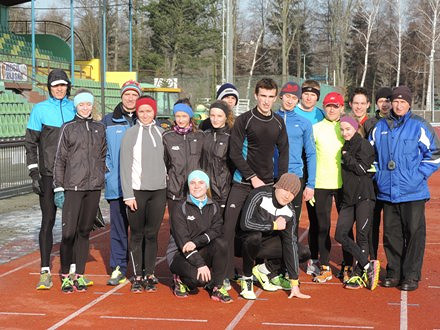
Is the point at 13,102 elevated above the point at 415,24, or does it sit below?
below

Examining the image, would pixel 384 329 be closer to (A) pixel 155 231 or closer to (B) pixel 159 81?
(A) pixel 155 231

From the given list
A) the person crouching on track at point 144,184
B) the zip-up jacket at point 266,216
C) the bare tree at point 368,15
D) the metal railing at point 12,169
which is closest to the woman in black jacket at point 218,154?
the zip-up jacket at point 266,216

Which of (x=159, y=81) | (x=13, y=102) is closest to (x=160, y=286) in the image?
(x=13, y=102)

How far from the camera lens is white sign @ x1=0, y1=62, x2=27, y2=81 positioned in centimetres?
2638

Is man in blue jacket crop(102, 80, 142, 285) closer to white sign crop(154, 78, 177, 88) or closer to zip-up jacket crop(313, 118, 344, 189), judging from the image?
zip-up jacket crop(313, 118, 344, 189)

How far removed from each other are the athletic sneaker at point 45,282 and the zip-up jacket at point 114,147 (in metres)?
1.00

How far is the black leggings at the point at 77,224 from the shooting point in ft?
22.3

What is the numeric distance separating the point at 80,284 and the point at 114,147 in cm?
139

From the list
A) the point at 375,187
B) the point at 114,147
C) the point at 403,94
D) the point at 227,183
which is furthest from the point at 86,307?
the point at 403,94

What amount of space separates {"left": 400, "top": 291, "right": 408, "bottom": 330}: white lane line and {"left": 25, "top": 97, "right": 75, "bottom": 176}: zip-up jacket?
348cm

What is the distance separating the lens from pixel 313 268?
7523mm

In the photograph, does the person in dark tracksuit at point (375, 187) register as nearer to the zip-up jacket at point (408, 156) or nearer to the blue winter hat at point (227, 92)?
the zip-up jacket at point (408, 156)

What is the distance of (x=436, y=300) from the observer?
6520 millimetres

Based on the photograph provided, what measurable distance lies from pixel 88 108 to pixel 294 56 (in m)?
67.4
